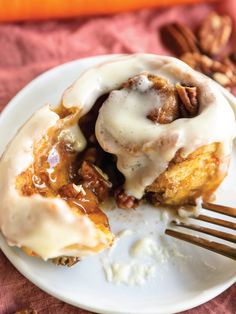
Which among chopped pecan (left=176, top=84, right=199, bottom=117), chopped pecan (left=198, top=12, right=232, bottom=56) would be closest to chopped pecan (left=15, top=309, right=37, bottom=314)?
chopped pecan (left=176, top=84, right=199, bottom=117)

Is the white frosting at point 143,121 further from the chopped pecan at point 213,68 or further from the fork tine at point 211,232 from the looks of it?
the chopped pecan at point 213,68

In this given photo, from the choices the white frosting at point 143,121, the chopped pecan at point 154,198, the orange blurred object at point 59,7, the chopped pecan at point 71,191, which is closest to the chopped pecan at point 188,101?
the white frosting at point 143,121

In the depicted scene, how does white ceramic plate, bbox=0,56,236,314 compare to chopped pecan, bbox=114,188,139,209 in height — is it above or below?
below

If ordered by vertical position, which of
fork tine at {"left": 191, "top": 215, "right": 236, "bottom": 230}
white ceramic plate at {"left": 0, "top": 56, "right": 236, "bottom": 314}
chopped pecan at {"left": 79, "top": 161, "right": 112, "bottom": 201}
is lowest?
white ceramic plate at {"left": 0, "top": 56, "right": 236, "bottom": 314}

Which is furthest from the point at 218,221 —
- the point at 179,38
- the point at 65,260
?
the point at 179,38

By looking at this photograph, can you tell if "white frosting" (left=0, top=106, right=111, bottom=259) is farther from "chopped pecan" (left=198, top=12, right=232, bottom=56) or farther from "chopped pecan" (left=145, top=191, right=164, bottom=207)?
"chopped pecan" (left=198, top=12, right=232, bottom=56)

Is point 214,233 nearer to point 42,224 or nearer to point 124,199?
A: point 124,199

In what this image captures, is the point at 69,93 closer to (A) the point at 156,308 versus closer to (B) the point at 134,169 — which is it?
→ (B) the point at 134,169
